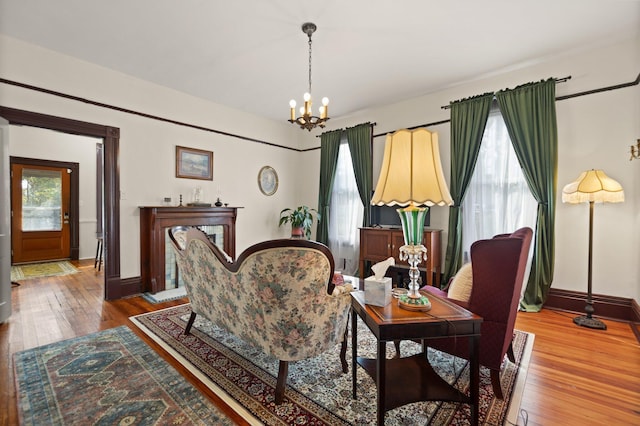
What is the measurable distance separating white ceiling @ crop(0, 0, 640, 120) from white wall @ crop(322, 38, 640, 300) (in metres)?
0.22

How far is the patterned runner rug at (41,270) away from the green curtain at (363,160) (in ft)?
18.2

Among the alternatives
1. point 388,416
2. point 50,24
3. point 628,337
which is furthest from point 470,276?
point 50,24

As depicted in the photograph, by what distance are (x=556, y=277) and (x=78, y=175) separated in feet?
30.5

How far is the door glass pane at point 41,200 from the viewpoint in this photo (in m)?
6.02

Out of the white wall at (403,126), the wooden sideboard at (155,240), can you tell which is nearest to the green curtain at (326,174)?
the white wall at (403,126)

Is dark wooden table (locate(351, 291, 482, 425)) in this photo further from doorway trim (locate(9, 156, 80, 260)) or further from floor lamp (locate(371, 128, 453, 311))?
doorway trim (locate(9, 156, 80, 260))

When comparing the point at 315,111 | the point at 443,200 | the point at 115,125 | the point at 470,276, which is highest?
the point at 315,111

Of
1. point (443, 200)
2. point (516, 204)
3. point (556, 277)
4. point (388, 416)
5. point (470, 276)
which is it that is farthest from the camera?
point (516, 204)

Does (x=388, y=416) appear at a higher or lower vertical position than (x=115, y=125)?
lower

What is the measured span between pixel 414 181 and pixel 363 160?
3.59 metres

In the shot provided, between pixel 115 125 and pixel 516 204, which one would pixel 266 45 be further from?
pixel 516 204

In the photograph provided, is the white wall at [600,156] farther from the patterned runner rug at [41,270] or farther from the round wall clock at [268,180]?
the patterned runner rug at [41,270]

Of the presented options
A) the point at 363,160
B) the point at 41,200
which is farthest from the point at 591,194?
the point at 41,200

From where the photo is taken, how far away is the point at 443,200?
4.92 ft
